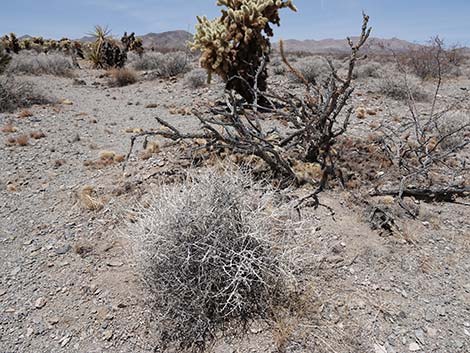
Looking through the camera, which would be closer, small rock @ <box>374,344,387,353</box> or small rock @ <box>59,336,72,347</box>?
small rock @ <box>374,344,387,353</box>

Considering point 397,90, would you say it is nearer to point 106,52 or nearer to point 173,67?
point 173,67

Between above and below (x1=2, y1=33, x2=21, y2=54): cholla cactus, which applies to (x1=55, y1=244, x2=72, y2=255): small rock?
below

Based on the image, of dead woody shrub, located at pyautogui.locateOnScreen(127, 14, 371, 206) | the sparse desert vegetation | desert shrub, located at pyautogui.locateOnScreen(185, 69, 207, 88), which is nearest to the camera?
the sparse desert vegetation

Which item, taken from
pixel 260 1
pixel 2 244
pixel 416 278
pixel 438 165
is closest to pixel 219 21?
pixel 260 1

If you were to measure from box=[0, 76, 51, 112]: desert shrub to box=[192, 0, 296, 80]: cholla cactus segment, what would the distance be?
12.4 feet

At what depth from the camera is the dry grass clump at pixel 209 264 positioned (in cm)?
201

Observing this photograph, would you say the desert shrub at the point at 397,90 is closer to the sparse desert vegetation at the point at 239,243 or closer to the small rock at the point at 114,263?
the sparse desert vegetation at the point at 239,243

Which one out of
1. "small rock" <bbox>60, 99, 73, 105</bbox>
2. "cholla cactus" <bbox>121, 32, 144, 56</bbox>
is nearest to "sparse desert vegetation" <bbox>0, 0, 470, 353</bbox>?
"small rock" <bbox>60, 99, 73, 105</bbox>

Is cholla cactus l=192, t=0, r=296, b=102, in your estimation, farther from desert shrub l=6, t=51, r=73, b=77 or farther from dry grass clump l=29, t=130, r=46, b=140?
desert shrub l=6, t=51, r=73, b=77

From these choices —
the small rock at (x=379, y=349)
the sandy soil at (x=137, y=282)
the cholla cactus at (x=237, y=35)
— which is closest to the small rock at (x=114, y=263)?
the sandy soil at (x=137, y=282)

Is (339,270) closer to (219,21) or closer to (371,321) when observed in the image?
(371,321)

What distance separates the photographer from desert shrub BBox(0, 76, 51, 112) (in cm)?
695

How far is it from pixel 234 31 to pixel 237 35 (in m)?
0.12

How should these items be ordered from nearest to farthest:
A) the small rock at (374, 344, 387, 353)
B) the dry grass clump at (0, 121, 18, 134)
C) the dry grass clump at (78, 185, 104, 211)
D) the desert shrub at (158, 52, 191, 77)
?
the small rock at (374, 344, 387, 353) < the dry grass clump at (78, 185, 104, 211) < the dry grass clump at (0, 121, 18, 134) < the desert shrub at (158, 52, 191, 77)
